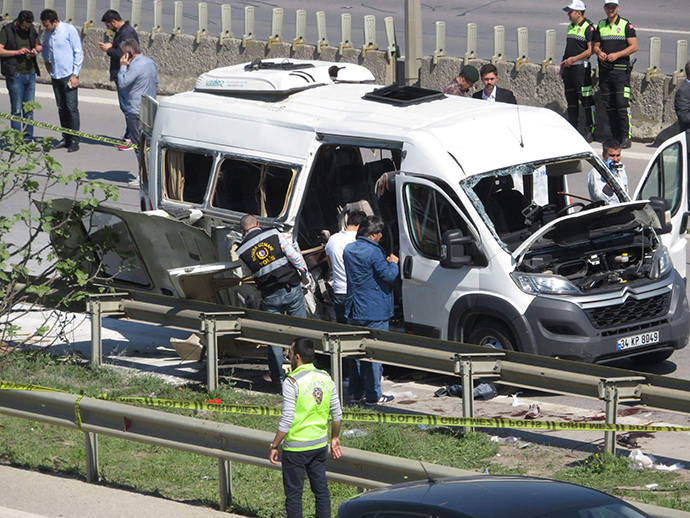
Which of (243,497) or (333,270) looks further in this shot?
(333,270)

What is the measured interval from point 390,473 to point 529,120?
4.54 metres

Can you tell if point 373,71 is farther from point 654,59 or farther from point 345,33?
point 654,59

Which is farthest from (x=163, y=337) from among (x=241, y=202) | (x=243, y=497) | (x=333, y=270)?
(x=243, y=497)

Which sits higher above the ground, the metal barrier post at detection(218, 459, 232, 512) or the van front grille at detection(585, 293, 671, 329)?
the van front grille at detection(585, 293, 671, 329)

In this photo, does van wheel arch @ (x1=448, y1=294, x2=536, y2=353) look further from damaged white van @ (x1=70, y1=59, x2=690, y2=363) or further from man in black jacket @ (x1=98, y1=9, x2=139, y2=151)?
man in black jacket @ (x1=98, y1=9, x2=139, y2=151)

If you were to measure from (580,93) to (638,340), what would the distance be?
850 centimetres

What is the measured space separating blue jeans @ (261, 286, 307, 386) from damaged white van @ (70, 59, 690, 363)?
47 cm

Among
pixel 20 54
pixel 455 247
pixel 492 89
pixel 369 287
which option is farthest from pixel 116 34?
pixel 455 247

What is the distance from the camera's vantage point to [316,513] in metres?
6.75

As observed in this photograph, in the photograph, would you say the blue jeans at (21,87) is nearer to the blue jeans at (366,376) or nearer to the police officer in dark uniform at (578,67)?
the police officer in dark uniform at (578,67)

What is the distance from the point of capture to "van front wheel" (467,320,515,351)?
949 centimetres

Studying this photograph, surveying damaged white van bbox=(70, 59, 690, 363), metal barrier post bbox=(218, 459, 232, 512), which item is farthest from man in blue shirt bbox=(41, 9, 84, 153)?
metal barrier post bbox=(218, 459, 232, 512)

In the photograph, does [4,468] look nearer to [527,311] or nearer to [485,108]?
[527,311]

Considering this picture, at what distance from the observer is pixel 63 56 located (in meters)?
17.9
